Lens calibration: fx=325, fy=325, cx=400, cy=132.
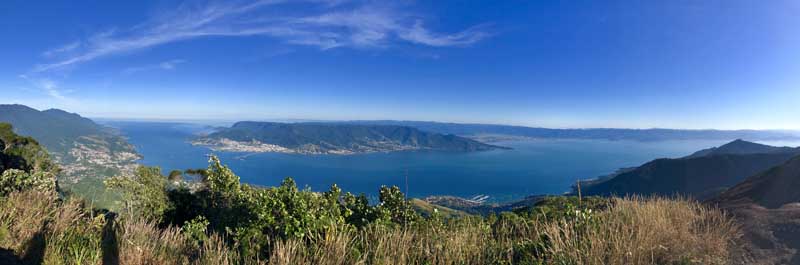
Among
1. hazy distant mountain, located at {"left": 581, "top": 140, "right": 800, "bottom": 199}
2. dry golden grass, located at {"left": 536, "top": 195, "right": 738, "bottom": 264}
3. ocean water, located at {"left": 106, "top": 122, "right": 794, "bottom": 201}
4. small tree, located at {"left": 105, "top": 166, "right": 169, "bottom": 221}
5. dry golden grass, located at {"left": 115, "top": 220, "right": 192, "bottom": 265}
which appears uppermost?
dry golden grass, located at {"left": 536, "top": 195, "right": 738, "bottom": 264}

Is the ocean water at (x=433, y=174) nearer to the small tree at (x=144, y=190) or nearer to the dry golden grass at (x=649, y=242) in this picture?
the small tree at (x=144, y=190)

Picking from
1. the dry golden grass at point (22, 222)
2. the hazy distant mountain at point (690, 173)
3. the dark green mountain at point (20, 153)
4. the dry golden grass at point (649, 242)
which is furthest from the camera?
the hazy distant mountain at point (690, 173)

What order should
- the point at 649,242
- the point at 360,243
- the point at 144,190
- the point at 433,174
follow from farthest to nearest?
the point at 433,174, the point at 144,190, the point at 360,243, the point at 649,242

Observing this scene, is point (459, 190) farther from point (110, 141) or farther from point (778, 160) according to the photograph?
point (110, 141)

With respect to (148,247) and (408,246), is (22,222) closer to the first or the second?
(148,247)

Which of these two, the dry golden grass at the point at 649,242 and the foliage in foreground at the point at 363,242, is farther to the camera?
the foliage in foreground at the point at 363,242

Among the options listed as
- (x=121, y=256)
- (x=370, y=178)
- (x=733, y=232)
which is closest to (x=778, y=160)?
(x=370, y=178)

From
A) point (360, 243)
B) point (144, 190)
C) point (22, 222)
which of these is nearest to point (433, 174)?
point (144, 190)

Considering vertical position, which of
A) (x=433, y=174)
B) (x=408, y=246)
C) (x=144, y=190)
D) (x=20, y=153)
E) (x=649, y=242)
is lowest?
(x=433, y=174)

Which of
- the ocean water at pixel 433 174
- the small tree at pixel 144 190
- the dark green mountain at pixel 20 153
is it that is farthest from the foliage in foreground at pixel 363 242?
the ocean water at pixel 433 174

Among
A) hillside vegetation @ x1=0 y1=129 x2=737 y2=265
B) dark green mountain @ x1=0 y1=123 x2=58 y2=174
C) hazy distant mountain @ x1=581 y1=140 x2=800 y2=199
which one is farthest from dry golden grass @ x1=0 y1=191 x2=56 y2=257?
hazy distant mountain @ x1=581 y1=140 x2=800 y2=199

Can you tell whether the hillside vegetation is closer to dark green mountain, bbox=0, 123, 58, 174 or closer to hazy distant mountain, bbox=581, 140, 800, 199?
dark green mountain, bbox=0, 123, 58, 174

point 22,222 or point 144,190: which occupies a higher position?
point 22,222
